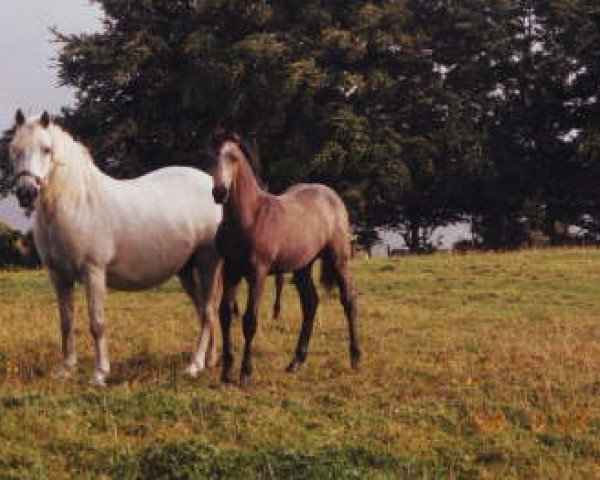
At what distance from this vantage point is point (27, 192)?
912cm

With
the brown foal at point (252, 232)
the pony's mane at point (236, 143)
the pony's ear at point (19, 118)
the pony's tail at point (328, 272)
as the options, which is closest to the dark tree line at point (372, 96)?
the pony's tail at point (328, 272)

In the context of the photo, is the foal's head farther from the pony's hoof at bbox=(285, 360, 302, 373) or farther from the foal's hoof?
the foal's hoof

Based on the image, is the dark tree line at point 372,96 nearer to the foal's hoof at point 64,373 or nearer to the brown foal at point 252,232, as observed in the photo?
the brown foal at point 252,232

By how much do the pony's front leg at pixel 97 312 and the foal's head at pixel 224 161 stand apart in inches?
66.0

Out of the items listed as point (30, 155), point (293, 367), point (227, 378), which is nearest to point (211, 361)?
point (293, 367)

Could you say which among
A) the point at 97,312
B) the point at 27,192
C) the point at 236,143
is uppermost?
the point at 236,143

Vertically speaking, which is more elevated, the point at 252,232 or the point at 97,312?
the point at 252,232

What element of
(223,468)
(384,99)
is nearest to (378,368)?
(223,468)

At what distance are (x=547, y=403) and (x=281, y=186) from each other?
90.2 feet

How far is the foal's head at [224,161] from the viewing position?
940 centimetres

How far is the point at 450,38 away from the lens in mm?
40219

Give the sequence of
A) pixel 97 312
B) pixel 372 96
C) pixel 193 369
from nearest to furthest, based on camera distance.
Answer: pixel 97 312 < pixel 193 369 < pixel 372 96

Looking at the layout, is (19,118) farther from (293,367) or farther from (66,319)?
(293,367)

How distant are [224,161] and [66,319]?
8.96ft
